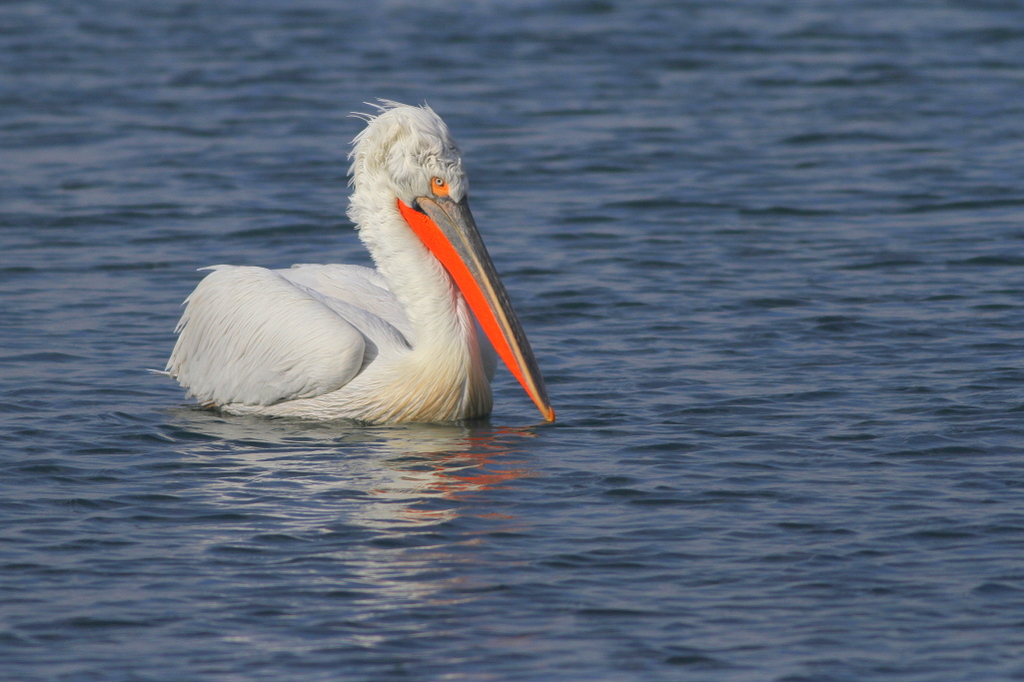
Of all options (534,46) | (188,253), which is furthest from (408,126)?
(534,46)

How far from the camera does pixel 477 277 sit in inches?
258

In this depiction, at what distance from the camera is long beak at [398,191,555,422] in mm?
6430

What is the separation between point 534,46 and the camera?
16.0 meters

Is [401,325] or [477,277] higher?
[477,277]

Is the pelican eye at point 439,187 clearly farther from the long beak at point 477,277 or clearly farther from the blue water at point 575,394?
the blue water at point 575,394

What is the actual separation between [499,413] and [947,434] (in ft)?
6.20

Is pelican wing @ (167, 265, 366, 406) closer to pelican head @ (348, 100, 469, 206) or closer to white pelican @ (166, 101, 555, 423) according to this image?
white pelican @ (166, 101, 555, 423)

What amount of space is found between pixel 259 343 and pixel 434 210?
935 millimetres

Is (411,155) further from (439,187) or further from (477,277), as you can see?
(477,277)

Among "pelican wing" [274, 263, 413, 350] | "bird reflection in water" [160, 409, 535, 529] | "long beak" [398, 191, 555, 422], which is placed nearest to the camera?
"bird reflection in water" [160, 409, 535, 529]

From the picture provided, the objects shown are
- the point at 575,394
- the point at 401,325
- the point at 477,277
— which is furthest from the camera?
the point at 575,394

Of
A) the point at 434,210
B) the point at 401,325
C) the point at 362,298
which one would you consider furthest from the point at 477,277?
the point at 362,298

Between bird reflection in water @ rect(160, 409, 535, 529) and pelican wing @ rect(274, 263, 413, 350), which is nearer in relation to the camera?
bird reflection in water @ rect(160, 409, 535, 529)

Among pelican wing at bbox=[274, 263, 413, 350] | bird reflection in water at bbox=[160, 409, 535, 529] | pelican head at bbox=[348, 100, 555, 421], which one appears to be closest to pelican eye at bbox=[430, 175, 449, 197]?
pelican head at bbox=[348, 100, 555, 421]
